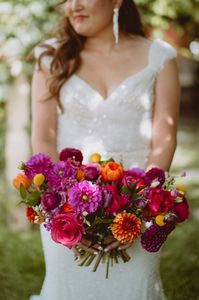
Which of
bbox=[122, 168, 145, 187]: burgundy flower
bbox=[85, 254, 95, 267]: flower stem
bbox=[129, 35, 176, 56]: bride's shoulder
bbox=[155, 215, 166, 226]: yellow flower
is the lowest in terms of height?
bbox=[85, 254, 95, 267]: flower stem

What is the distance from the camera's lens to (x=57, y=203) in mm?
2562

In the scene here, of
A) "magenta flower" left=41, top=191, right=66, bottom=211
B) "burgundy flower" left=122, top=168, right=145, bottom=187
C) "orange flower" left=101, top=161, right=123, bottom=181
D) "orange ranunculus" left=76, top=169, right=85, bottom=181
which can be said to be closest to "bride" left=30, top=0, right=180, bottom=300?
"burgundy flower" left=122, top=168, right=145, bottom=187

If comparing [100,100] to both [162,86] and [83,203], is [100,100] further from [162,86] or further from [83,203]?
[83,203]

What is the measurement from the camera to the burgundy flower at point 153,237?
266 cm

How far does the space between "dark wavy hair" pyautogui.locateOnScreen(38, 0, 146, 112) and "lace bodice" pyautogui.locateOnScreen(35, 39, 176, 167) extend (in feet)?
Result: 0.14

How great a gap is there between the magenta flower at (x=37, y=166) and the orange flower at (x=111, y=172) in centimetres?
25

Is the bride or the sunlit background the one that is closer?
the bride

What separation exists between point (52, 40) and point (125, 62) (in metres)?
0.47

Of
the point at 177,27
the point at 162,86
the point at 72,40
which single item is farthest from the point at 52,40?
the point at 177,27

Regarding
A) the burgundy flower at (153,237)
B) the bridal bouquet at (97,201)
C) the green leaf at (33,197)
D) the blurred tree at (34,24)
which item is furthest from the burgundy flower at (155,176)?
the blurred tree at (34,24)

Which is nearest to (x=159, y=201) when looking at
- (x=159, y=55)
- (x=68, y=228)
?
(x=68, y=228)

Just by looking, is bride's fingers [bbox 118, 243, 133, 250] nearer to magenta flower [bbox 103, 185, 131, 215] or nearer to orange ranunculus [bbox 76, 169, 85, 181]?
magenta flower [bbox 103, 185, 131, 215]

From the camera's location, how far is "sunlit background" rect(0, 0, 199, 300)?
4836mm

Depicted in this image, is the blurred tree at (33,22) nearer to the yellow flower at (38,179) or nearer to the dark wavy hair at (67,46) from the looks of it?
the dark wavy hair at (67,46)
